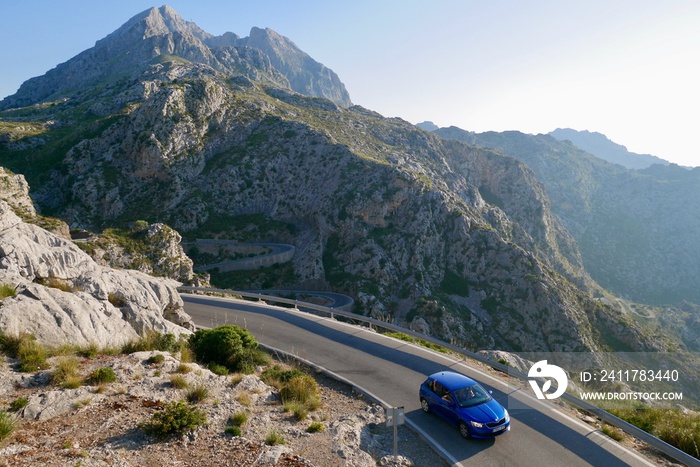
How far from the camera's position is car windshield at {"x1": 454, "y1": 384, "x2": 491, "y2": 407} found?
1243 centimetres

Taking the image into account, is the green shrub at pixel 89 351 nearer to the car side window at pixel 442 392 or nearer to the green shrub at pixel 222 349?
the green shrub at pixel 222 349

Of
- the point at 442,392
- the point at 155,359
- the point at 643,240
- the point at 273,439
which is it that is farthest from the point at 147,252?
the point at 643,240

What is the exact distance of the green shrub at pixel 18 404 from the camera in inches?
348

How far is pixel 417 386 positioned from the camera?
16.2m

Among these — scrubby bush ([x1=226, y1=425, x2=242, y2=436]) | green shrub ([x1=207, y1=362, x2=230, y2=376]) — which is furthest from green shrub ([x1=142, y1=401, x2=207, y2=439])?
green shrub ([x1=207, y1=362, x2=230, y2=376])

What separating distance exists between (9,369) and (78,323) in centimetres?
321

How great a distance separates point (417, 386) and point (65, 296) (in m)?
15.5

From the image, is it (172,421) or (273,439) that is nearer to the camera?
(172,421)

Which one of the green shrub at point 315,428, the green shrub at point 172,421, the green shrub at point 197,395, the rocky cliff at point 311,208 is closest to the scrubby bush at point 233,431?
the green shrub at point 172,421

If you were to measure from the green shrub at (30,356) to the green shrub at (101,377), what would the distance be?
155cm

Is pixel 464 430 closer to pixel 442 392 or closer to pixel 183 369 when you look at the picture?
pixel 442 392

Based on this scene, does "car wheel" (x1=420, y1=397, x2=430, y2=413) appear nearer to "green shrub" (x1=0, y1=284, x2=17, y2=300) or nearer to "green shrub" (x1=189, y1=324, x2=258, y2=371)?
"green shrub" (x1=189, y1=324, x2=258, y2=371)

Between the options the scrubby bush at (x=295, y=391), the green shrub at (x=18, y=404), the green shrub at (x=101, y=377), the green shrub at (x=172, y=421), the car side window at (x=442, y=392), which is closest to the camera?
the green shrub at (x=18, y=404)

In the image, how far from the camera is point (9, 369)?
34.0 ft
